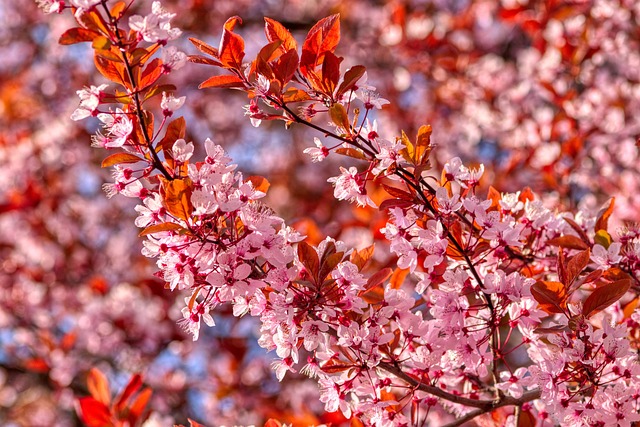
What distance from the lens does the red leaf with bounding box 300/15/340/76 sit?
1466mm

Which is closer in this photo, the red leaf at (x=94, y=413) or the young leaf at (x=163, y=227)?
the young leaf at (x=163, y=227)

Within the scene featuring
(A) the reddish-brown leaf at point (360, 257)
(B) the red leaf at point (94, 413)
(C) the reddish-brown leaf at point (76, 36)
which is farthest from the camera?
(B) the red leaf at point (94, 413)

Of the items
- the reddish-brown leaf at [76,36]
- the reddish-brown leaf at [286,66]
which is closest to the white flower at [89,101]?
the reddish-brown leaf at [76,36]

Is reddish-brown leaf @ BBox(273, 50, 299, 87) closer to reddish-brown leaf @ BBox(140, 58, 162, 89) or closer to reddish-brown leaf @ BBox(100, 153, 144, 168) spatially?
reddish-brown leaf @ BBox(140, 58, 162, 89)

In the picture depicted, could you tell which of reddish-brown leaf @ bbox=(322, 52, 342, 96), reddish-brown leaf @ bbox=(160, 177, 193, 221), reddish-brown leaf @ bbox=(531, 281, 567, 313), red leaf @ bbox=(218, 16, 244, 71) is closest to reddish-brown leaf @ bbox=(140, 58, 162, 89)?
red leaf @ bbox=(218, 16, 244, 71)

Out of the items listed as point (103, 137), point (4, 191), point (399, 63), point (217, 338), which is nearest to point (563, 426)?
point (103, 137)

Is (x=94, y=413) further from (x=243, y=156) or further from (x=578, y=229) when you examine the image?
(x=243, y=156)

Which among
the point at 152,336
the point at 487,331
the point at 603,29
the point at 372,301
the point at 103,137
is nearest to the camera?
the point at 103,137

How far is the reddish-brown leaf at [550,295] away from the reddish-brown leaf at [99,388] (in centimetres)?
161

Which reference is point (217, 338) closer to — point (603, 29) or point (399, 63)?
point (399, 63)

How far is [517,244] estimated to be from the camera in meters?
1.50

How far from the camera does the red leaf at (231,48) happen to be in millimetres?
1432

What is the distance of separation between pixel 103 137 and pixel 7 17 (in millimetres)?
7310

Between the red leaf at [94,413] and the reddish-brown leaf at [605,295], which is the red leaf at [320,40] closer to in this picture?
the reddish-brown leaf at [605,295]
